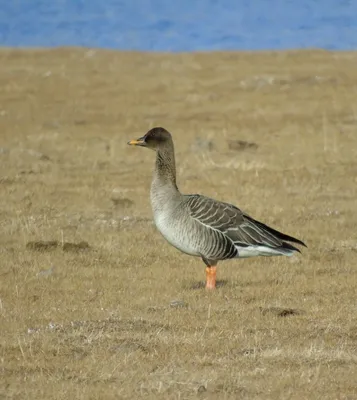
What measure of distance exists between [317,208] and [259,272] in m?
5.73

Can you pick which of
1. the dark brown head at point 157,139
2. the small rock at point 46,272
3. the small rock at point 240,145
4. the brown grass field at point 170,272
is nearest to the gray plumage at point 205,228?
the dark brown head at point 157,139

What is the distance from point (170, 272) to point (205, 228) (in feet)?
4.59

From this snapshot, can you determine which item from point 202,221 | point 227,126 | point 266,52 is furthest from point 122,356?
point 266,52

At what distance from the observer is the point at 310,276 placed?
13477 millimetres

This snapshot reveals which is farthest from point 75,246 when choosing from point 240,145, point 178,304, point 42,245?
point 240,145

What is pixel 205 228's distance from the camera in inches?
494

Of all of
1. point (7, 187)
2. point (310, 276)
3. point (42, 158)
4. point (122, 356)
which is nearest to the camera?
point (122, 356)

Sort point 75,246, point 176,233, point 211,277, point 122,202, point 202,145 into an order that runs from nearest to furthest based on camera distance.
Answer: point 176,233
point 211,277
point 75,246
point 122,202
point 202,145

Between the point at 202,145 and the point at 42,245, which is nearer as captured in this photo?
the point at 42,245

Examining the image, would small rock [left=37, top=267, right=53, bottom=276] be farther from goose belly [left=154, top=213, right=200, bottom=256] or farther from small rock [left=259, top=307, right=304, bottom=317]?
small rock [left=259, top=307, right=304, bottom=317]

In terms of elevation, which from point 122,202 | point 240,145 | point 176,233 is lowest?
point 122,202

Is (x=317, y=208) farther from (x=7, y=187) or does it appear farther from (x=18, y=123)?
(x=18, y=123)

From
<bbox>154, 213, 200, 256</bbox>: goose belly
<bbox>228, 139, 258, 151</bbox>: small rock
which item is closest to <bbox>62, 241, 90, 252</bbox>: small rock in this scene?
<bbox>154, 213, 200, 256</bbox>: goose belly

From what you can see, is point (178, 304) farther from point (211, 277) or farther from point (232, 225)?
point (232, 225)
